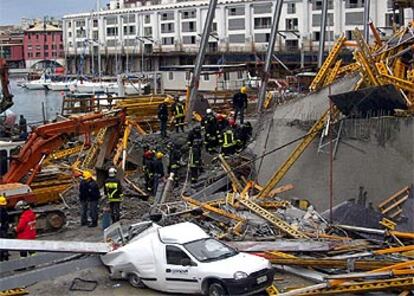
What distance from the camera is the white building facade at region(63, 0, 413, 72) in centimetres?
8231

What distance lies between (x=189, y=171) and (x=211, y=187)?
1832mm

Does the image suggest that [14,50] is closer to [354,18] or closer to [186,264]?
[354,18]

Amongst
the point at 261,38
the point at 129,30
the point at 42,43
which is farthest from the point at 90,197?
the point at 42,43

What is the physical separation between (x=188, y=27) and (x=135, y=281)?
287 feet

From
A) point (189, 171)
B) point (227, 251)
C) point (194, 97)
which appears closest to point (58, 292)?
point (227, 251)

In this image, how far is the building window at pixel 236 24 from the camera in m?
92.0

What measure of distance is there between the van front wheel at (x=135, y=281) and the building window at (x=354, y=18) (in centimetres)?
6961

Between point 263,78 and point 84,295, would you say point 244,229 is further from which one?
point 263,78

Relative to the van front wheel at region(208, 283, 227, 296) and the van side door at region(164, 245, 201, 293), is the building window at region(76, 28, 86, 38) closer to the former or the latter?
the van side door at region(164, 245, 201, 293)

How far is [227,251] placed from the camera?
13.8 m

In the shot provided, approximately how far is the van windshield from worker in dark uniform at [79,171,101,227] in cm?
586

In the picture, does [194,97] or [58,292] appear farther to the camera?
[194,97]

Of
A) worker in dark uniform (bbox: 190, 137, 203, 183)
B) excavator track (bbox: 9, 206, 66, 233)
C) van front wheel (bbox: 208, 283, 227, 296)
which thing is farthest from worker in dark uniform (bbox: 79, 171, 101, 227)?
van front wheel (bbox: 208, 283, 227, 296)

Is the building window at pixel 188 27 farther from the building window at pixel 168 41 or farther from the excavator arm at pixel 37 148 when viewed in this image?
the excavator arm at pixel 37 148
